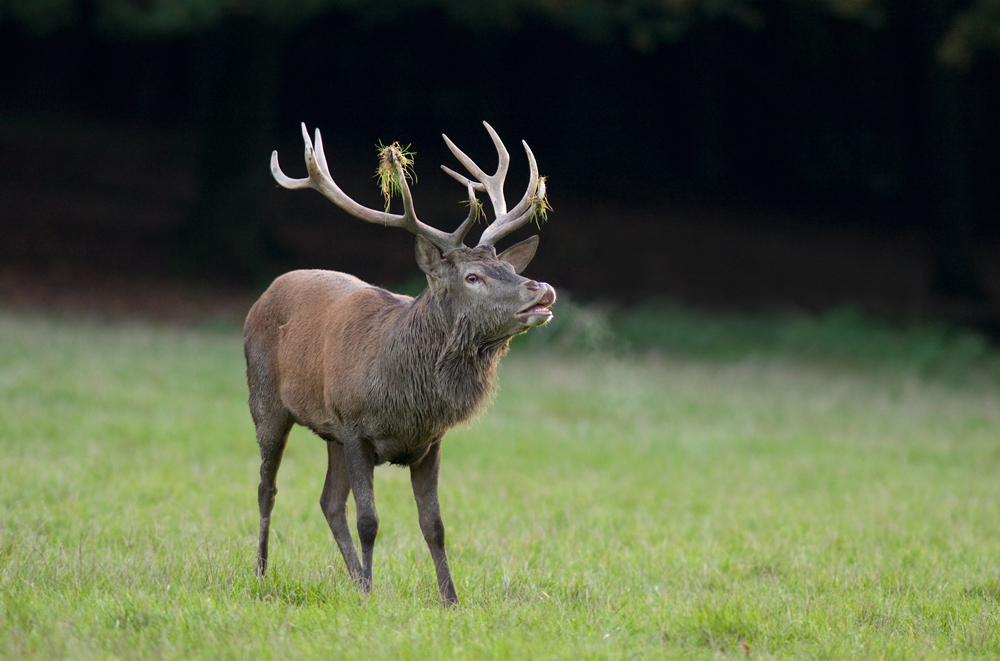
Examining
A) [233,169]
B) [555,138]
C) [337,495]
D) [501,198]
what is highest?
[555,138]

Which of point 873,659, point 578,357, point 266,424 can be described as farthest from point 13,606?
point 578,357

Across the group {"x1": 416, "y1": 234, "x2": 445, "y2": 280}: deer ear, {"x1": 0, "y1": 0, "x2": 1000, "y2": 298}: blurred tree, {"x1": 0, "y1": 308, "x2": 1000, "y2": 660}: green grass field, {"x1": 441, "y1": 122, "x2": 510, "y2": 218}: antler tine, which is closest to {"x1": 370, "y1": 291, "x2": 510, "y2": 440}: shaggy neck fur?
{"x1": 416, "y1": 234, "x2": 445, "y2": 280}: deer ear

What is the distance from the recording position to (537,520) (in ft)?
25.5

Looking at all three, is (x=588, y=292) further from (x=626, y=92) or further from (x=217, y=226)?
(x=626, y=92)

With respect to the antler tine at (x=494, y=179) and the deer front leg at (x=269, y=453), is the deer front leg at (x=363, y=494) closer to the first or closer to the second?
Answer: the deer front leg at (x=269, y=453)

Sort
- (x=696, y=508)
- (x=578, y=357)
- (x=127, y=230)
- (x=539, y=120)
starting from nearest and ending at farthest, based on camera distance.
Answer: (x=696, y=508), (x=578, y=357), (x=127, y=230), (x=539, y=120)

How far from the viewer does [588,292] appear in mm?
22156

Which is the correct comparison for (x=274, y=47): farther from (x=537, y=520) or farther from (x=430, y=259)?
(x=430, y=259)

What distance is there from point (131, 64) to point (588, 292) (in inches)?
777

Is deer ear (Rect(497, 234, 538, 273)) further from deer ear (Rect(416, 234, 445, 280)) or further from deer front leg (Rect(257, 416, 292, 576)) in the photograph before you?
deer front leg (Rect(257, 416, 292, 576))

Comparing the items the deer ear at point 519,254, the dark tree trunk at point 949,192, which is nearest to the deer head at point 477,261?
the deer ear at point 519,254

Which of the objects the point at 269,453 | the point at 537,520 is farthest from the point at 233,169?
the point at 269,453

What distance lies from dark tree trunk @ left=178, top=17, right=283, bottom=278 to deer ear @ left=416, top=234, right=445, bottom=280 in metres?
15.5

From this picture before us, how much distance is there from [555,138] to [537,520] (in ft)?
88.3
